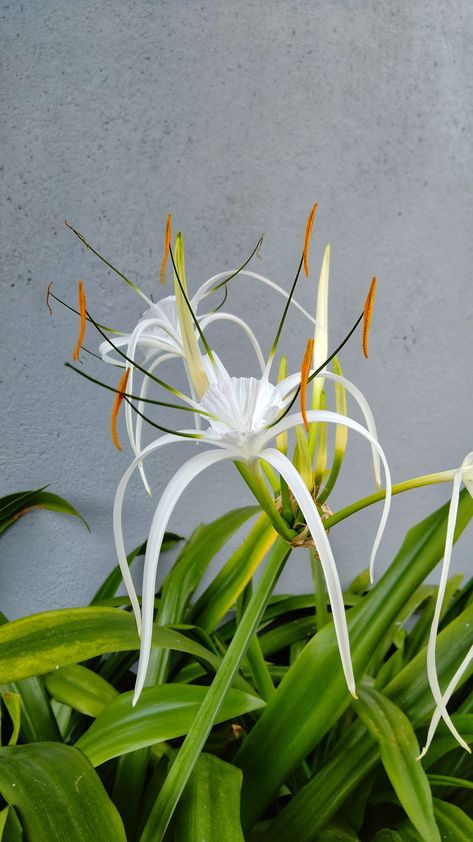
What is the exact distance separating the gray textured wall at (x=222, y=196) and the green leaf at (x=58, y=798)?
642 mm

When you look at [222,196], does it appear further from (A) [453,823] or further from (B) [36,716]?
(A) [453,823]

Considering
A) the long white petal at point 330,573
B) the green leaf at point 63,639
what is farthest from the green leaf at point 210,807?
the long white petal at point 330,573

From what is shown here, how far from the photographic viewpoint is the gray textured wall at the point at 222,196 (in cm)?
109

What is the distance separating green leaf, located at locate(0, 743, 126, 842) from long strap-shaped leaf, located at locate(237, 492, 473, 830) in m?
0.18

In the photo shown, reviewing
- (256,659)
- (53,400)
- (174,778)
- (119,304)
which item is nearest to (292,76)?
(119,304)

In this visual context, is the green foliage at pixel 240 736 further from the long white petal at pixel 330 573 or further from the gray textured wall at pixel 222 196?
the gray textured wall at pixel 222 196

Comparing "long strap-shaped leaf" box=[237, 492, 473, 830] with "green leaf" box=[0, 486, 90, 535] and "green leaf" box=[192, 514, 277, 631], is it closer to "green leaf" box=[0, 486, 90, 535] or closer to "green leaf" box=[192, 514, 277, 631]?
"green leaf" box=[192, 514, 277, 631]

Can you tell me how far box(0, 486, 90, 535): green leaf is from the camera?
43.3 inches

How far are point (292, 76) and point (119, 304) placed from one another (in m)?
0.48

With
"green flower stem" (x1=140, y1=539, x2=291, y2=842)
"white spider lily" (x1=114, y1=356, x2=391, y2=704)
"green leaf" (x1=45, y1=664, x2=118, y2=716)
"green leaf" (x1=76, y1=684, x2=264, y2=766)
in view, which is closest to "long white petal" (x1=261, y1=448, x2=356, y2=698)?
"white spider lily" (x1=114, y1=356, x2=391, y2=704)

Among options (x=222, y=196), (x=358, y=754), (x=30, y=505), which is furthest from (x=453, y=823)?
(x=222, y=196)

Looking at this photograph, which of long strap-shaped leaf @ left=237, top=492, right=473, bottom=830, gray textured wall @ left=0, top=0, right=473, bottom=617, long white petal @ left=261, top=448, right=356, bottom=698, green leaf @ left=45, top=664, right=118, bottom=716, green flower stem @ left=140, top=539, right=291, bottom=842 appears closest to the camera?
long white petal @ left=261, top=448, right=356, bottom=698

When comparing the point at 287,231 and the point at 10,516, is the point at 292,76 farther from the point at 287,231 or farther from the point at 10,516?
the point at 10,516

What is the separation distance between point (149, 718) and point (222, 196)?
2.73ft
